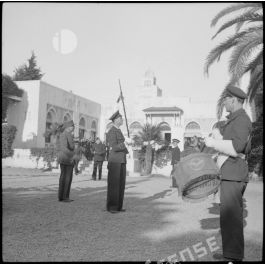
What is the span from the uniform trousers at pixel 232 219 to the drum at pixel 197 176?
0.24 meters

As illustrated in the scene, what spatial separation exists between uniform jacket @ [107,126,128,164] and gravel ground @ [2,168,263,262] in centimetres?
104

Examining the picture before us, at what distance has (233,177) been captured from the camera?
3.67 m

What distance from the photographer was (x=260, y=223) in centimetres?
642

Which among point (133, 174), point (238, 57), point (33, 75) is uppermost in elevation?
point (33, 75)

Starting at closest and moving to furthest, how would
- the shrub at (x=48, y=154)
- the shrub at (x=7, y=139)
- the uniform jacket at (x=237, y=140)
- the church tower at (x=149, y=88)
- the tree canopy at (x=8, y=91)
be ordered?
the uniform jacket at (x=237, y=140), the shrub at (x=48, y=154), the shrub at (x=7, y=139), the tree canopy at (x=8, y=91), the church tower at (x=149, y=88)

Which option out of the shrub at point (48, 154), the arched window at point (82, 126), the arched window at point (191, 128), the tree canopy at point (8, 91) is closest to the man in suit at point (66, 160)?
the shrub at point (48, 154)

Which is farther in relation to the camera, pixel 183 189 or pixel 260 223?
pixel 260 223

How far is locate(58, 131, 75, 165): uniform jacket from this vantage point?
8.40m

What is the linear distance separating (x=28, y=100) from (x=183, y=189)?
87.3ft

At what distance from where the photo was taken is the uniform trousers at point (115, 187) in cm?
708

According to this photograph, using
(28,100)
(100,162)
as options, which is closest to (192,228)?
(100,162)

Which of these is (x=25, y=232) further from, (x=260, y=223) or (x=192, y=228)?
(x=260, y=223)

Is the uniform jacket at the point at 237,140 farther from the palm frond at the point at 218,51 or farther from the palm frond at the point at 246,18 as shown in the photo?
the palm frond at the point at 218,51

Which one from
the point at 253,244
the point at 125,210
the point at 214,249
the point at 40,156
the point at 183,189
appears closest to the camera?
the point at 183,189
